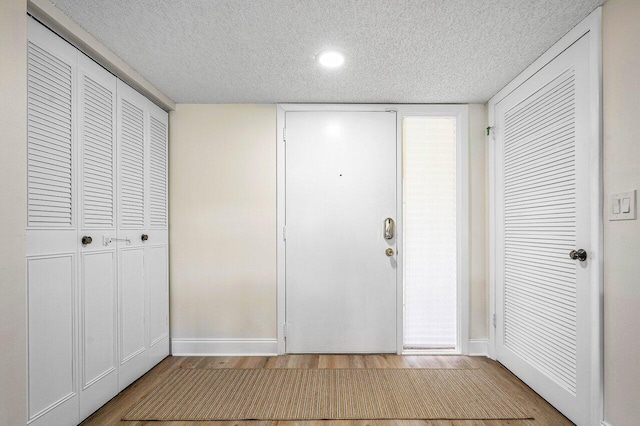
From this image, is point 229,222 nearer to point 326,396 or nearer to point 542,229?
point 326,396

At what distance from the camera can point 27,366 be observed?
1.65 m

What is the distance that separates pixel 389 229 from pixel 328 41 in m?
1.65


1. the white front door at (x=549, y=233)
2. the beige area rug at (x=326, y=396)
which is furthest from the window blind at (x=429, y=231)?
the beige area rug at (x=326, y=396)

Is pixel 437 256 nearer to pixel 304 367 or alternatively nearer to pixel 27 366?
pixel 304 367

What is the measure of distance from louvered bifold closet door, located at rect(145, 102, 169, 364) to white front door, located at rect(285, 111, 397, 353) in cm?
106

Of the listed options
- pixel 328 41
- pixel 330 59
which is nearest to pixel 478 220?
pixel 330 59

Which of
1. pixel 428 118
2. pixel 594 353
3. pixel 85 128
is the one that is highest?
pixel 428 118

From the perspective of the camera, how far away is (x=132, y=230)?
2.61 meters

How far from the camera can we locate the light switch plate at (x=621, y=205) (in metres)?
1.65

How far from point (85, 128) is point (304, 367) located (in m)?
2.27

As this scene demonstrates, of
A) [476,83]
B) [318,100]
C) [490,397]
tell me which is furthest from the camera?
[318,100]

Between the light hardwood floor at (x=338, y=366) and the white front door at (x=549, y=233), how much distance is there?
0.10 meters

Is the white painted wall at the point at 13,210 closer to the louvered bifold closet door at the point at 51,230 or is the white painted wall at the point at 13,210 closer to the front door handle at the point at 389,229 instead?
the louvered bifold closet door at the point at 51,230

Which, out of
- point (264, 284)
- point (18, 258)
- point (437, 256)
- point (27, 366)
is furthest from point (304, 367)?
point (18, 258)
